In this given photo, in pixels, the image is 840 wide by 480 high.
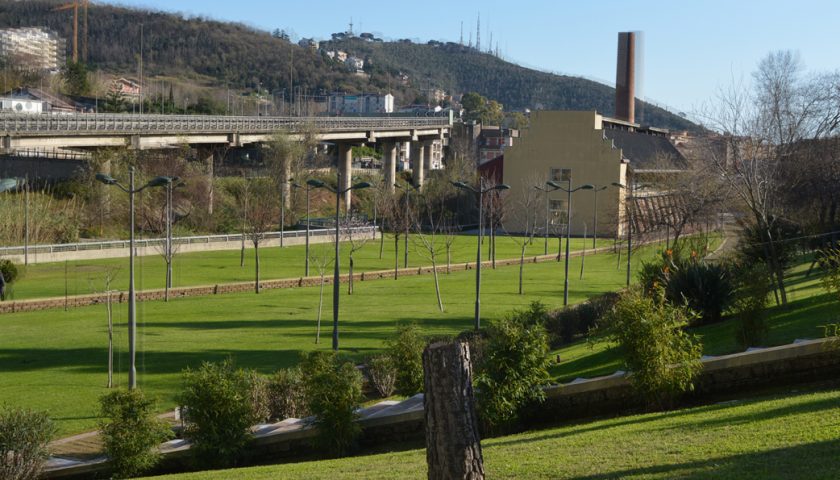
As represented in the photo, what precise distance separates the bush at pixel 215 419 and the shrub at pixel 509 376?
163 inches

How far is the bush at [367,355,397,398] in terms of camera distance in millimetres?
22547

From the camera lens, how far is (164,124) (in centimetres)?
7062

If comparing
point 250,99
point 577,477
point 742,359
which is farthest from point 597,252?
point 250,99

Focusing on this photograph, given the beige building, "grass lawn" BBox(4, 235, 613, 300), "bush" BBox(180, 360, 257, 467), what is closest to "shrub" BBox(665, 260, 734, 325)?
"bush" BBox(180, 360, 257, 467)

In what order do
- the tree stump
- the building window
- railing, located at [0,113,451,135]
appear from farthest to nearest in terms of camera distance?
the building window < railing, located at [0,113,451,135] < the tree stump

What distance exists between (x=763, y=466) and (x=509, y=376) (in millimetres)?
6304

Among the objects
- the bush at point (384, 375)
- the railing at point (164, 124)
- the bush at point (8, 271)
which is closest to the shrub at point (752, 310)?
the bush at point (384, 375)

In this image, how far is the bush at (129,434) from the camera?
645 inches

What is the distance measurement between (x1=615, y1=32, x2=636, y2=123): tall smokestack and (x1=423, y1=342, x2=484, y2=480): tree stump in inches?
4239

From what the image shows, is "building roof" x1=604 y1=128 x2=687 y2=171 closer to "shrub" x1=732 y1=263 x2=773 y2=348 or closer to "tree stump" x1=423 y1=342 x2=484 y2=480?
"shrub" x1=732 y1=263 x2=773 y2=348

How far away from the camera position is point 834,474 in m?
9.99

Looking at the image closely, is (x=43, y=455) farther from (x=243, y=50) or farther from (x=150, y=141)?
(x=243, y=50)

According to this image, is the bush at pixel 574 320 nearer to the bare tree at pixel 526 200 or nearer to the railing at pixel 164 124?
the railing at pixel 164 124

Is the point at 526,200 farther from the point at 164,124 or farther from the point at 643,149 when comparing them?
the point at 164,124
